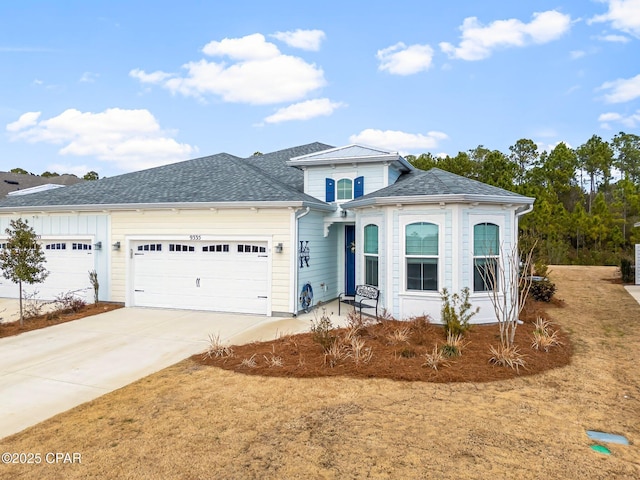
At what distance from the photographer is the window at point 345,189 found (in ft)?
40.1

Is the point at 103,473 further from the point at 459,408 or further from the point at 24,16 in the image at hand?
the point at 24,16

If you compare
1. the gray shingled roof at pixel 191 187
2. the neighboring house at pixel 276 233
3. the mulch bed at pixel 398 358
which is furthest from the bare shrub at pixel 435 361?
the gray shingled roof at pixel 191 187

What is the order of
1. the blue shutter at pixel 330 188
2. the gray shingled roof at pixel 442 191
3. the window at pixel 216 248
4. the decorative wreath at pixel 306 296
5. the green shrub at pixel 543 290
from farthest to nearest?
the green shrub at pixel 543 290, the blue shutter at pixel 330 188, the window at pixel 216 248, the decorative wreath at pixel 306 296, the gray shingled roof at pixel 442 191

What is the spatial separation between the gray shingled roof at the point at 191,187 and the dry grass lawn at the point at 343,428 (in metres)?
5.61

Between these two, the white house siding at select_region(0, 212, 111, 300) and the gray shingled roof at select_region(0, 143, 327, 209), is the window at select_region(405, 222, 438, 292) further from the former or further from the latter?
the white house siding at select_region(0, 212, 111, 300)

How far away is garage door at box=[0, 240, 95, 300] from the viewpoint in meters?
12.2

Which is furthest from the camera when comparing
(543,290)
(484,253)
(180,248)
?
(543,290)

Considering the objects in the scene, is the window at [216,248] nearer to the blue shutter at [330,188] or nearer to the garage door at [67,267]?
the blue shutter at [330,188]

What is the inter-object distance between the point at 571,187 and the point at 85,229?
3387cm

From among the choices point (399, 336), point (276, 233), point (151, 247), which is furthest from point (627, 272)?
point (151, 247)

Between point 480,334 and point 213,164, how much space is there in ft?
33.6

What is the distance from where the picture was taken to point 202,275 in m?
11.1

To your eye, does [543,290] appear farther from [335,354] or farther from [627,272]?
[335,354]

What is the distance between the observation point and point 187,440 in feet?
13.3
